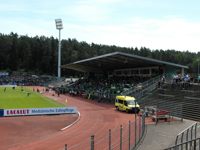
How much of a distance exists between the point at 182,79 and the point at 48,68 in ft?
316

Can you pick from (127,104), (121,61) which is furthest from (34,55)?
(127,104)

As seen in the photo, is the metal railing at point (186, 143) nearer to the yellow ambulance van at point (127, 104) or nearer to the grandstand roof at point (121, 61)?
the yellow ambulance van at point (127, 104)

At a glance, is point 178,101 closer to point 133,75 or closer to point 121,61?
point 121,61

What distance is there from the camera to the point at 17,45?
142 m

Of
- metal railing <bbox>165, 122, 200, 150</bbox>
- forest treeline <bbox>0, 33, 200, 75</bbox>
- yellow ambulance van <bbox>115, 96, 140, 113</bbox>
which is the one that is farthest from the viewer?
forest treeline <bbox>0, 33, 200, 75</bbox>

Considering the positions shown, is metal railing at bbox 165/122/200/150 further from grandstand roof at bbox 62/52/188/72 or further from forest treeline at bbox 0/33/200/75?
forest treeline at bbox 0/33/200/75

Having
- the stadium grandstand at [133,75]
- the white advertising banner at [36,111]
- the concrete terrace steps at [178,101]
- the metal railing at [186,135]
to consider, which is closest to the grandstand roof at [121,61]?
the stadium grandstand at [133,75]

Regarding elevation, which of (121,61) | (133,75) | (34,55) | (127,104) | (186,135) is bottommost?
(127,104)

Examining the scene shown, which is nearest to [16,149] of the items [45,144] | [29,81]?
[45,144]

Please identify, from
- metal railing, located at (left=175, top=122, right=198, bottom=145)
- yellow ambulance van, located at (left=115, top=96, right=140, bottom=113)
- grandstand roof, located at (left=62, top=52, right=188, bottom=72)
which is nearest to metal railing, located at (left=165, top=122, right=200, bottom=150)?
metal railing, located at (left=175, top=122, right=198, bottom=145)

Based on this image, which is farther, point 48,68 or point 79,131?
point 48,68

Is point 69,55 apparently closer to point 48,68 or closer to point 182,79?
point 48,68

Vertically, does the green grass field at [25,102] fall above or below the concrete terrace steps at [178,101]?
below

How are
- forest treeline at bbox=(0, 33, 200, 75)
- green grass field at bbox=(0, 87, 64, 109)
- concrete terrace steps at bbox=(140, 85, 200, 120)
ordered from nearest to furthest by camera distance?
concrete terrace steps at bbox=(140, 85, 200, 120) → green grass field at bbox=(0, 87, 64, 109) → forest treeline at bbox=(0, 33, 200, 75)
